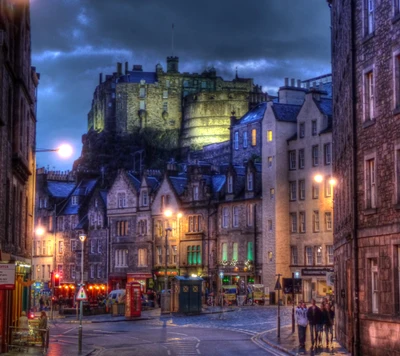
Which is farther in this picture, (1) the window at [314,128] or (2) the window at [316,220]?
(1) the window at [314,128]

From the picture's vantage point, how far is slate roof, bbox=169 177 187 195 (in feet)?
289

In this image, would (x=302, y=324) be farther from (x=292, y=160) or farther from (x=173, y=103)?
(x=173, y=103)

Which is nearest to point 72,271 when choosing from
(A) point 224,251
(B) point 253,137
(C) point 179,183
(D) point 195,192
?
(C) point 179,183

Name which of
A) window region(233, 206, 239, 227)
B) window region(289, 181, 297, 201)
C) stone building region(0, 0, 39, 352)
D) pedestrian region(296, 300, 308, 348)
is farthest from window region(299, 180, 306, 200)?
pedestrian region(296, 300, 308, 348)

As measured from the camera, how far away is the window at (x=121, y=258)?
309ft

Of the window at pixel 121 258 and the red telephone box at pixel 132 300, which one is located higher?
the window at pixel 121 258

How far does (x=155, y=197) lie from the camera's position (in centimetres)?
9019

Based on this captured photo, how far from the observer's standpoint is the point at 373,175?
28125 mm

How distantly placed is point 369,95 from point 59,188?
84.7 m

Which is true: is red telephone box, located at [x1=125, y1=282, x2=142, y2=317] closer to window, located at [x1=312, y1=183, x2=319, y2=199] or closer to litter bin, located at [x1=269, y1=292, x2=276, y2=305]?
litter bin, located at [x1=269, y1=292, x2=276, y2=305]

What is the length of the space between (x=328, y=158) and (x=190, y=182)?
62.3 ft

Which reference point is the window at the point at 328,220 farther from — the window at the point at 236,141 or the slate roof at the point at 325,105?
the window at the point at 236,141

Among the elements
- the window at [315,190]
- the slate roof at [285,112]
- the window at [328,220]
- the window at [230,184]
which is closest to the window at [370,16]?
the window at [328,220]

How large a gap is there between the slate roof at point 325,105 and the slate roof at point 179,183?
19.7 meters
